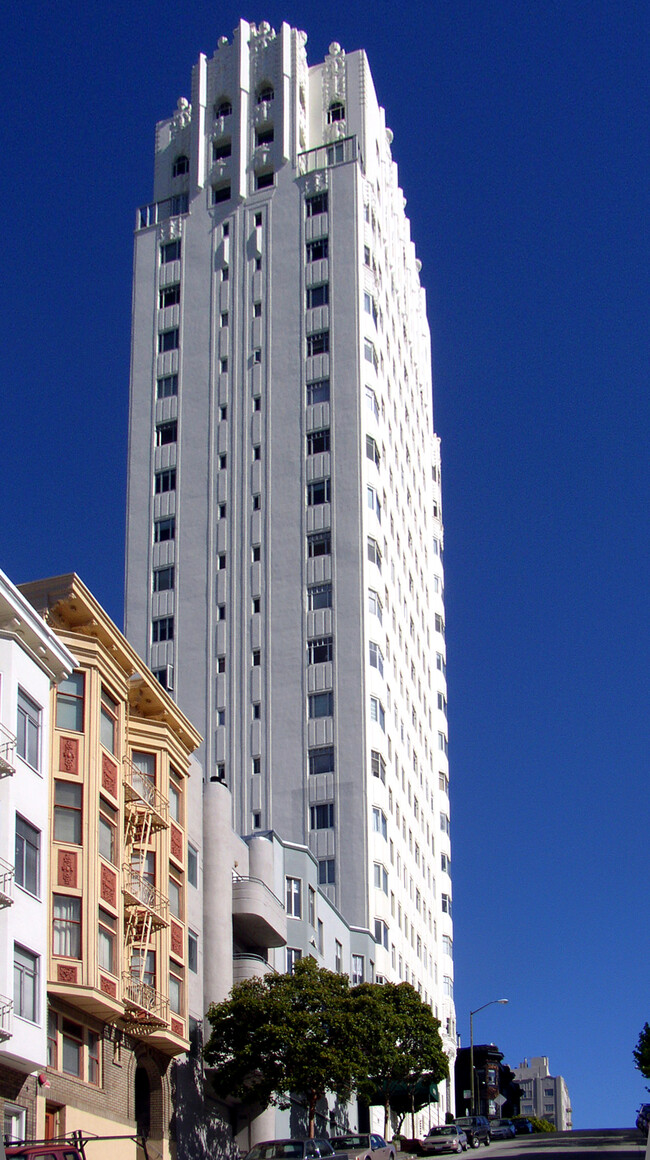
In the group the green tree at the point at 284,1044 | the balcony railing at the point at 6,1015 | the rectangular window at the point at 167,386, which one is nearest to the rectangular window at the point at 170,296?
the rectangular window at the point at 167,386

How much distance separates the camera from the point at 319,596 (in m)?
91.4

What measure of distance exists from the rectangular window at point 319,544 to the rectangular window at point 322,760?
12622 mm

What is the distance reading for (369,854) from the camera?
276 ft

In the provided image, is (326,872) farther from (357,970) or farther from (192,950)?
(192,950)

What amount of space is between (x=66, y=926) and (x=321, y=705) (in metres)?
47.0

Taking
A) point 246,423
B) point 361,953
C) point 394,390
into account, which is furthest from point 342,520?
point 361,953

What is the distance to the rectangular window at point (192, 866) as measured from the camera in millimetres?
54688

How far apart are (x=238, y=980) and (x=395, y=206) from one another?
252ft

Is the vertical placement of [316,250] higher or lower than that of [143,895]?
higher

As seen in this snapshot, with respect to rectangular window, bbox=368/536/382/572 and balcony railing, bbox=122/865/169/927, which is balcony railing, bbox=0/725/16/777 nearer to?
balcony railing, bbox=122/865/169/927

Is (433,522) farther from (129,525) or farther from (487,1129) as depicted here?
(487,1129)

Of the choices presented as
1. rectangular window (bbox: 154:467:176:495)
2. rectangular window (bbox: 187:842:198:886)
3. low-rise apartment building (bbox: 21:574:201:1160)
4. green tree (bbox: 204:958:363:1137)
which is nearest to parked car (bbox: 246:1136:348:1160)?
low-rise apartment building (bbox: 21:574:201:1160)

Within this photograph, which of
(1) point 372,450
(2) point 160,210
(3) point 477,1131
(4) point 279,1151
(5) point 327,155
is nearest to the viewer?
(4) point 279,1151

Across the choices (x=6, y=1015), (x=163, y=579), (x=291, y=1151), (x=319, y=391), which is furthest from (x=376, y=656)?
(x=6, y=1015)
